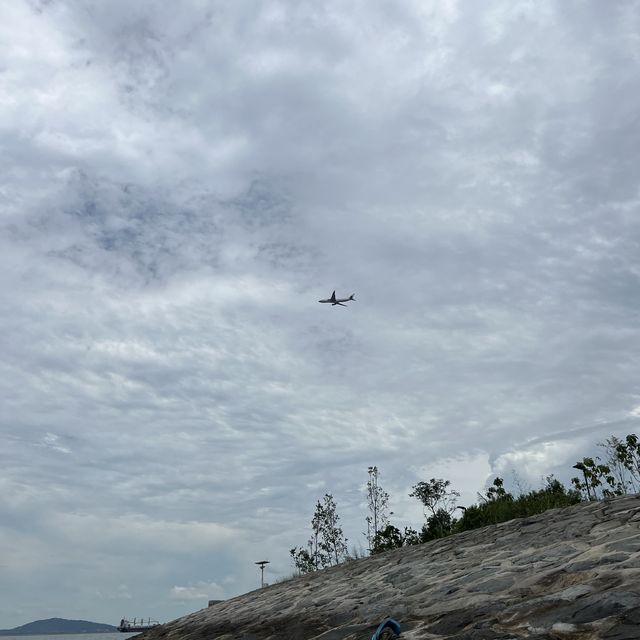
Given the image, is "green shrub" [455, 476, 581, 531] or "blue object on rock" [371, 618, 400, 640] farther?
"green shrub" [455, 476, 581, 531]

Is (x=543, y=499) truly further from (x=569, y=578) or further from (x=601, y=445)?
(x=569, y=578)

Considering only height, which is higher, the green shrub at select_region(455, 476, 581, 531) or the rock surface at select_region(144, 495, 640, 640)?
the green shrub at select_region(455, 476, 581, 531)

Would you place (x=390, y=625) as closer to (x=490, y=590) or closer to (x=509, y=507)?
(x=490, y=590)

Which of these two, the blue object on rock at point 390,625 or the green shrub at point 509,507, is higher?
the green shrub at point 509,507

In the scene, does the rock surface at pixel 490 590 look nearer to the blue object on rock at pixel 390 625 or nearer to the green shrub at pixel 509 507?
the blue object on rock at pixel 390 625

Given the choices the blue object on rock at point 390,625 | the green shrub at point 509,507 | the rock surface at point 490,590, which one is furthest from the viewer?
the green shrub at point 509,507

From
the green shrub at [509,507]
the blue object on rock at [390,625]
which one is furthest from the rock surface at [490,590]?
the green shrub at [509,507]

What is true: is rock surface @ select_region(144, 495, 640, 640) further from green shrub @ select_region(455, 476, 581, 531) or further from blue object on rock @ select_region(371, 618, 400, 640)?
green shrub @ select_region(455, 476, 581, 531)

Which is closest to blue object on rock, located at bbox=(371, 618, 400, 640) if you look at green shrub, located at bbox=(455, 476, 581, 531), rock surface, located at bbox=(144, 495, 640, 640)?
rock surface, located at bbox=(144, 495, 640, 640)

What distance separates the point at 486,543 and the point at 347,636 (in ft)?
10.5

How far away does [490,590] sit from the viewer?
6.96 meters

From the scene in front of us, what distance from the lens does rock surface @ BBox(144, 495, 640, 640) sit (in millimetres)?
5348

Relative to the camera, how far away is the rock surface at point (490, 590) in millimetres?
5348

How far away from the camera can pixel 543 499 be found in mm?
14719
